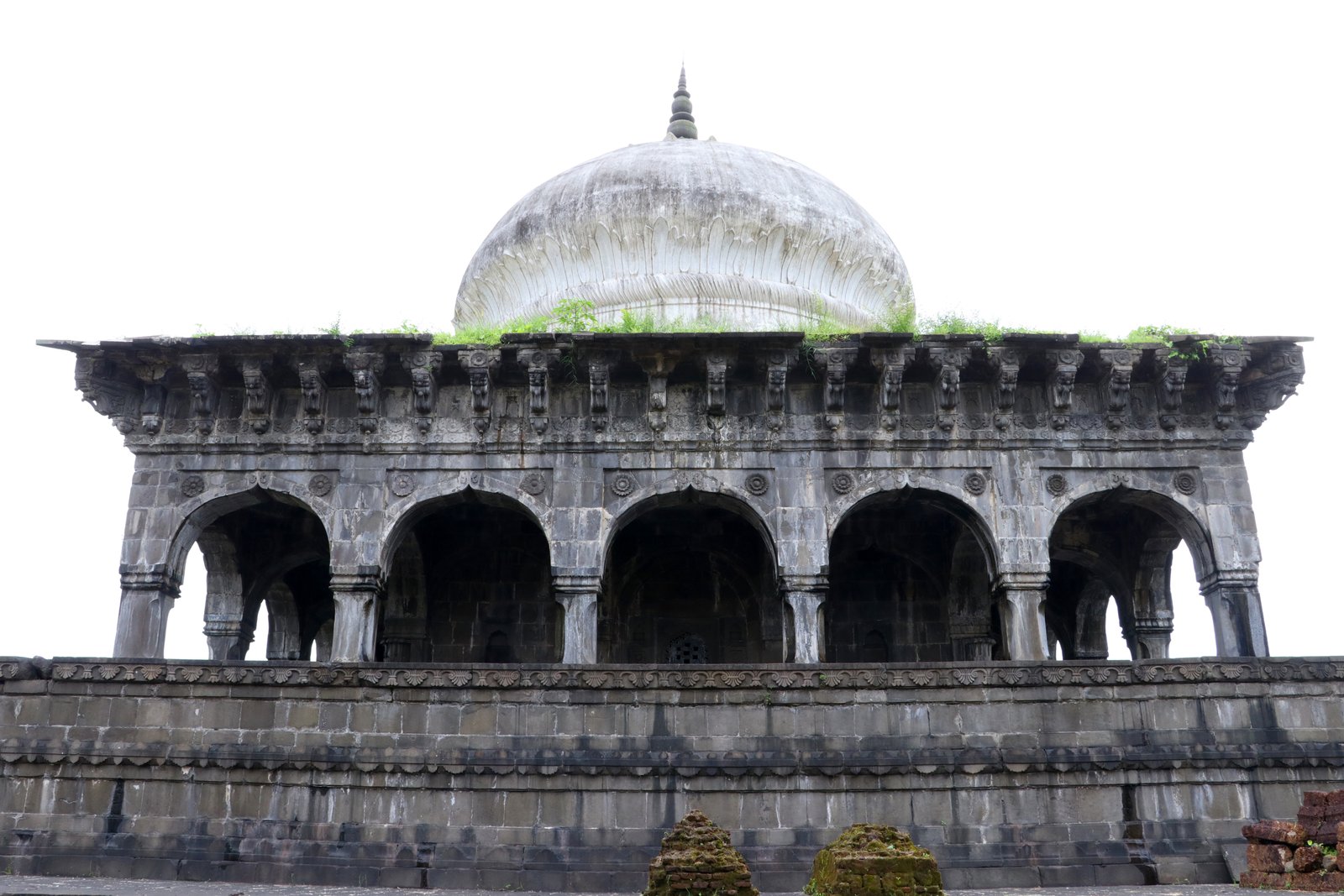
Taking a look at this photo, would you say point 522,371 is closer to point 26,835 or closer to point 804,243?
Answer: point 804,243

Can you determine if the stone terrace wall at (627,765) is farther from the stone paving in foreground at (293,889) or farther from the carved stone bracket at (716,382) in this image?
the carved stone bracket at (716,382)

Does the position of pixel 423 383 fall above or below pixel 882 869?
above

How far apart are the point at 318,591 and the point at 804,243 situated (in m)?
9.37

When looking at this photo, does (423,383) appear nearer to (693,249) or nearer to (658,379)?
(658,379)

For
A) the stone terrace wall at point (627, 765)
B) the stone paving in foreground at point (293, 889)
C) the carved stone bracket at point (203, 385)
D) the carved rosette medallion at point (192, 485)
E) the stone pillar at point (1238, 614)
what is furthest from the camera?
the carved rosette medallion at point (192, 485)

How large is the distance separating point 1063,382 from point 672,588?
6247 mm

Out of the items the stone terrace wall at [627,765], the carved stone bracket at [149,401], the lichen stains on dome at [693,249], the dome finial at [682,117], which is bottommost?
the stone terrace wall at [627,765]

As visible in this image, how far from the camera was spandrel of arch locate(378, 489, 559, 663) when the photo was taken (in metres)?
17.0

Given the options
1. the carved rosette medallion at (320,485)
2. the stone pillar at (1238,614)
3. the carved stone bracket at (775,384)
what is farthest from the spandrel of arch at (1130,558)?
the carved rosette medallion at (320,485)

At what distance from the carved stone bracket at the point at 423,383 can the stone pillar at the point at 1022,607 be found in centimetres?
704

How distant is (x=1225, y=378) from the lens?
1432 centimetres

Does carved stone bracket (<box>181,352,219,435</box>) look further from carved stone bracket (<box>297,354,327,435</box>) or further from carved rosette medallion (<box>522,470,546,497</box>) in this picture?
carved rosette medallion (<box>522,470,546,497</box>)

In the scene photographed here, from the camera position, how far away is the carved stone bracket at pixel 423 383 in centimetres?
1433

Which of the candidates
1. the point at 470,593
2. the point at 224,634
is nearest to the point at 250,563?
the point at 224,634
